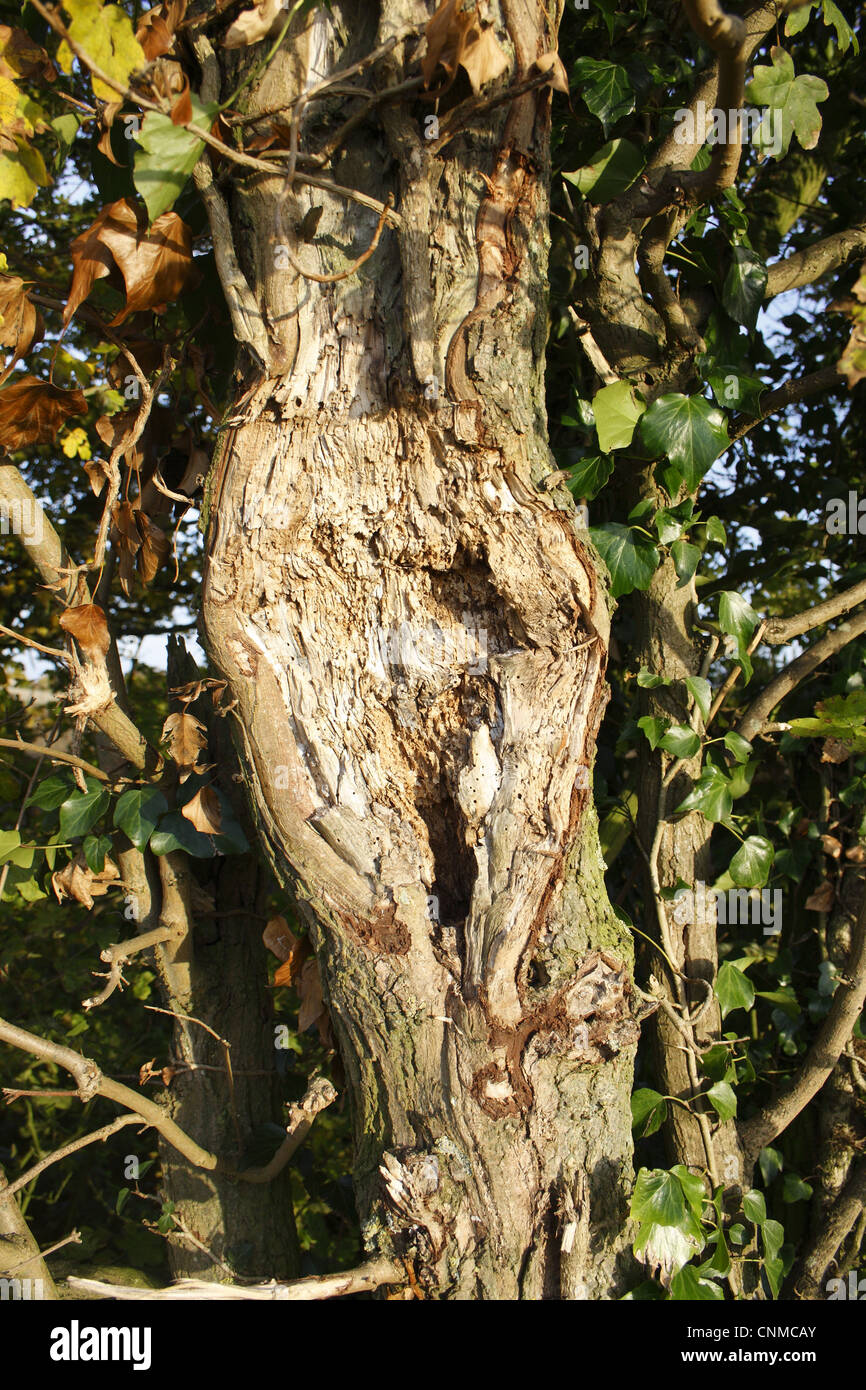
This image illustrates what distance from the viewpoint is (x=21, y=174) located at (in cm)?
162

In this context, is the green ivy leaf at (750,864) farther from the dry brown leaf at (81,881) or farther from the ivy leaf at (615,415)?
the dry brown leaf at (81,881)

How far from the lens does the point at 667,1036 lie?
2.11 meters

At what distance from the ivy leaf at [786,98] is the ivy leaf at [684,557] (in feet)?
2.89

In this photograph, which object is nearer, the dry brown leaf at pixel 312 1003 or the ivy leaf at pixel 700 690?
the dry brown leaf at pixel 312 1003

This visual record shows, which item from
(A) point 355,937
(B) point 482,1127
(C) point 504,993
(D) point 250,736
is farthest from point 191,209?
(B) point 482,1127

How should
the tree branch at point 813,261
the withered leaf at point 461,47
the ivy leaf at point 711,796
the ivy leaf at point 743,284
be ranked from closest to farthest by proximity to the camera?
the withered leaf at point 461,47 < the ivy leaf at point 711,796 < the ivy leaf at point 743,284 < the tree branch at point 813,261

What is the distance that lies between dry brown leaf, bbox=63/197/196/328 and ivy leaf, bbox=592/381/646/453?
855mm

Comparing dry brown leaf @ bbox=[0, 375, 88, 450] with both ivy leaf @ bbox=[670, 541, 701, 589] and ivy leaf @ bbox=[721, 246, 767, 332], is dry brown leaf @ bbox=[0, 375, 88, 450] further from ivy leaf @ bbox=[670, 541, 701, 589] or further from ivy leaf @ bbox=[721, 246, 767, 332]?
ivy leaf @ bbox=[721, 246, 767, 332]

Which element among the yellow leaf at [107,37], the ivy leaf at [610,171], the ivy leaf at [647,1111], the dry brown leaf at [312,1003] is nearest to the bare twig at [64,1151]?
the dry brown leaf at [312,1003]

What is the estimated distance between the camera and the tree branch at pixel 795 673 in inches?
84.4

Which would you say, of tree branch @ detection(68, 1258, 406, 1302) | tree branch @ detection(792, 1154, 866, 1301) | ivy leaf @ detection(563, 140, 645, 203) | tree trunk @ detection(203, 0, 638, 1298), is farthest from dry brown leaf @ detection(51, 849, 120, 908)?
tree branch @ detection(792, 1154, 866, 1301)

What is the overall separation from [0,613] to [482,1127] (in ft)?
10.2

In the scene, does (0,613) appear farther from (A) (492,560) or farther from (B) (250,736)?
(A) (492,560)

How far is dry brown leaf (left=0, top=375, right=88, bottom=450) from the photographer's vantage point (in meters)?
1.75
